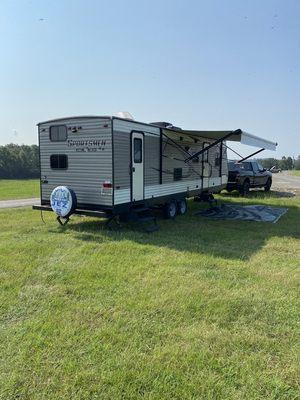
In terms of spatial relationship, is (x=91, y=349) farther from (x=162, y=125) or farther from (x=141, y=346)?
(x=162, y=125)

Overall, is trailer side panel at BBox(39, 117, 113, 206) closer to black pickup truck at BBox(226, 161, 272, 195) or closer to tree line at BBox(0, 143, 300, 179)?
black pickup truck at BBox(226, 161, 272, 195)

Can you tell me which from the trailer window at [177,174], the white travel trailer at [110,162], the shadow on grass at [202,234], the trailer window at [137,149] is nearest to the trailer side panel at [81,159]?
the white travel trailer at [110,162]

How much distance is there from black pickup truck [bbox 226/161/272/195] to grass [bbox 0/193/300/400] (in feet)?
34.8

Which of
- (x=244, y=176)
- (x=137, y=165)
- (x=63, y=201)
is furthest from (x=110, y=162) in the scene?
(x=244, y=176)

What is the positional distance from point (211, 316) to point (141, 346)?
3.21ft

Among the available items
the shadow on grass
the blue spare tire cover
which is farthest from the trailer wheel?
the blue spare tire cover

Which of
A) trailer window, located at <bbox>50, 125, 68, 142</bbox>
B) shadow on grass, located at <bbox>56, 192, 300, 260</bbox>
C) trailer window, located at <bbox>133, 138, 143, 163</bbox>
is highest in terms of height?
trailer window, located at <bbox>50, 125, 68, 142</bbox>

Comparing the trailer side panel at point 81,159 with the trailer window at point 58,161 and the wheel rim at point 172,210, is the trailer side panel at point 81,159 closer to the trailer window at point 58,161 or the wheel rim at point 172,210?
the trailer window at point 58,161

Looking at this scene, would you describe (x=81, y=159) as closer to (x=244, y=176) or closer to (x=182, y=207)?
(x=182, y=207)

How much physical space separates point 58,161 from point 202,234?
3895mm

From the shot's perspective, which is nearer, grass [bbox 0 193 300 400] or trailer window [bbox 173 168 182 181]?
grass [bbox 0 193 300 400]

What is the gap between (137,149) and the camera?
9.12 m

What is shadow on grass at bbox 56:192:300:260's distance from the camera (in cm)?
715

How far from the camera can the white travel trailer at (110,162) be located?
27.2 ft
